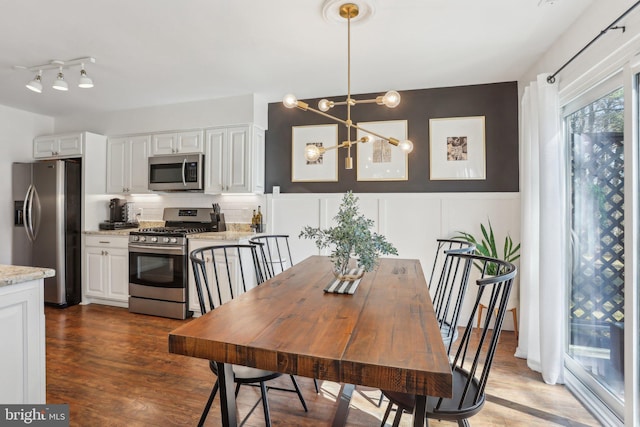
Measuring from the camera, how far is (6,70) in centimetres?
310

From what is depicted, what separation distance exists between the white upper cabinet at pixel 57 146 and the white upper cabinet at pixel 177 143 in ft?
3.20

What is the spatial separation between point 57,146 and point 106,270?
1.78m

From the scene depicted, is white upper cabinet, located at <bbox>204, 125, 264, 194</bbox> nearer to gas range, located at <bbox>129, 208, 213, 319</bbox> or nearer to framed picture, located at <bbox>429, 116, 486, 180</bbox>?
gas range, located at <bbox>129, 208, 213, 319</bbox>

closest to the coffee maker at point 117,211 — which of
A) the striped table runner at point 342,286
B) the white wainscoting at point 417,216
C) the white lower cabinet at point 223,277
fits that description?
the white lower cabinet at point 223,277

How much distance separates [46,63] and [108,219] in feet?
7.15

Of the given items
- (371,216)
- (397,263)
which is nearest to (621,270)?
(397,263)

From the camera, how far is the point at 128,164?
169 inches

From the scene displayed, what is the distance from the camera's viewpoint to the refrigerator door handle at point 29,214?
13.4ft

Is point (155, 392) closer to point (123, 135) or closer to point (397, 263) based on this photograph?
point (397, 263)

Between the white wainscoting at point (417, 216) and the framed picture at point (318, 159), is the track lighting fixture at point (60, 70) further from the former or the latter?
the white wainscoting at point (417, 216)

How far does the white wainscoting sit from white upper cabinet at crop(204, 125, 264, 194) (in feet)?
1.66

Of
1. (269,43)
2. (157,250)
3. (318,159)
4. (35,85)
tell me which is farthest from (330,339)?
(35,85)

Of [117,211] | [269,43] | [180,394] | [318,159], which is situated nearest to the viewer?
[180,394]

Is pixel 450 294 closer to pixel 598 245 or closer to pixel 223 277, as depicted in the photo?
pixel 598 245
